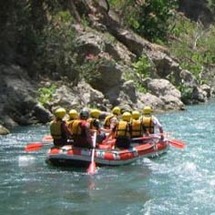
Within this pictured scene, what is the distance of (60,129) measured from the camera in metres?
16.0

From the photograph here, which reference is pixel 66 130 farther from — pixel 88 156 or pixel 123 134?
pixel 123 134

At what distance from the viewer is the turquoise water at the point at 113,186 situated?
473 inches

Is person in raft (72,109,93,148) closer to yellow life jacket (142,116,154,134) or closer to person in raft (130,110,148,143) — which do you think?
person in raft (130,110,148,143)

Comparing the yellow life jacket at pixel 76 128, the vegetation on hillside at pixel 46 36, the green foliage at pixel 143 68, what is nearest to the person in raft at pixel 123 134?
the yellow life jacket at pixel 76 128

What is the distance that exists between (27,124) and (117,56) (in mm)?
11920

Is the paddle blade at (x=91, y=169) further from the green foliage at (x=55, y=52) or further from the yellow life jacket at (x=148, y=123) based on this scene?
the green foliage at (x=55, y=52)

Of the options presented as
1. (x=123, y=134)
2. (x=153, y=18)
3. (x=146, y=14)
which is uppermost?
(x=146, y=14)

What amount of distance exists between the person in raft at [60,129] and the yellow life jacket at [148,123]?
271cm

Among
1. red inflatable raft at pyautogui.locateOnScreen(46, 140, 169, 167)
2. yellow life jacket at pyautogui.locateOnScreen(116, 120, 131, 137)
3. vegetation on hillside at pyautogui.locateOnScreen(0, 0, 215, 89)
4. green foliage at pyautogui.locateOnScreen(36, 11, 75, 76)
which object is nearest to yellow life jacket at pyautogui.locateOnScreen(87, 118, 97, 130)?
red inflatable raft at pyautogui.locateOnScreen(46, 140, 169, 167)

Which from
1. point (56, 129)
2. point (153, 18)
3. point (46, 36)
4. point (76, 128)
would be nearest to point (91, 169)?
point (76, 128)

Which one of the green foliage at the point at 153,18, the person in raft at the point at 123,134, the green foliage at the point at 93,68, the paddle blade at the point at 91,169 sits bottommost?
the paddle blade at the point at 91,169

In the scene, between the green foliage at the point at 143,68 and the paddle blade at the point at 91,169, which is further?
the green foliage at the point at 143,68

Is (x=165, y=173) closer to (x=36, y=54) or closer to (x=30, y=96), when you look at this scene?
(x=30, y=96)

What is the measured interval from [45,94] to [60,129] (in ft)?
32.7
